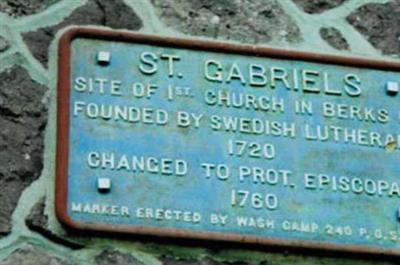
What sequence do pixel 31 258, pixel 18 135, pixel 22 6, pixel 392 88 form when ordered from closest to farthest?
pixel 31 258
pixel 18 135
pixel 22 6
pixel 392 88

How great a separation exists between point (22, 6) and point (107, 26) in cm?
21

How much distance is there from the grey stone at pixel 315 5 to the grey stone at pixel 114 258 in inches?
32.2

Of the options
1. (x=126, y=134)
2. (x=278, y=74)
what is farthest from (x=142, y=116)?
(x=278, y=74)

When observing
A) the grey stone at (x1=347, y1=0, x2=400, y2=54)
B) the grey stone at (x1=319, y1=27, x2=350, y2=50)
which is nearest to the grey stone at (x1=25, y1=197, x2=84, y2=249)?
the grey stone at (x1=319, y1=27, x2=350, y2=50)

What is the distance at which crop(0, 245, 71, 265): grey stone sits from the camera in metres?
3.84

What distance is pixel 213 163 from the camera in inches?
157

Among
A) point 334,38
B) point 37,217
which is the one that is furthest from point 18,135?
point 334,38

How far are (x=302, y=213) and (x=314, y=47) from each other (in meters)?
0.46

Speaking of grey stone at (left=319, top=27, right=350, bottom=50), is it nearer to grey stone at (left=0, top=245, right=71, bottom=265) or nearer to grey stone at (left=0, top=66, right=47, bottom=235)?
grey stone at (left=0, top=66, right=47, bottom=235)

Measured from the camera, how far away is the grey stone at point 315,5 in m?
4.27

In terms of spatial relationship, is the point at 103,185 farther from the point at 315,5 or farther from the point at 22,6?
the point at 315,5

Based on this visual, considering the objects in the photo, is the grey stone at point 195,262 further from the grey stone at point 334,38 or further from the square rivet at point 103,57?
the grey stone at point 334,38

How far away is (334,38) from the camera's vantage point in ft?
13.9

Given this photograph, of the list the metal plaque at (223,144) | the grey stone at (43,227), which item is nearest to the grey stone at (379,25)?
the metal plaque at (223,144)
